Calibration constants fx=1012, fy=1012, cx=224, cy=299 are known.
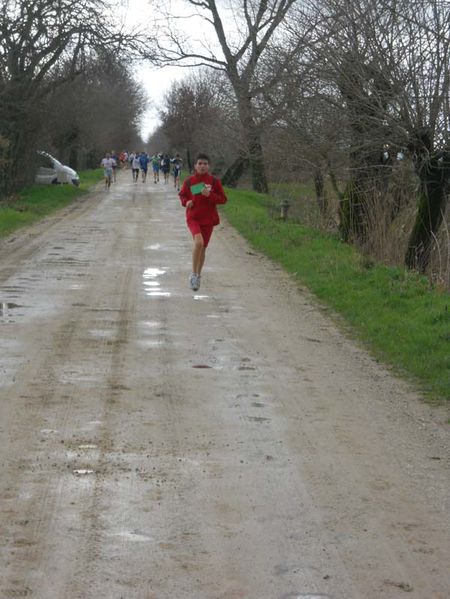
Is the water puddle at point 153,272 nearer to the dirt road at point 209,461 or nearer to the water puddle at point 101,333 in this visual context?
the dirt road at point 209,461

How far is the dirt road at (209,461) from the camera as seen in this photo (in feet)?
14.5

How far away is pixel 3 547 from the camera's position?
458 cm

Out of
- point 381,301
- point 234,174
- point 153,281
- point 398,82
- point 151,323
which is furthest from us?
point 234,174

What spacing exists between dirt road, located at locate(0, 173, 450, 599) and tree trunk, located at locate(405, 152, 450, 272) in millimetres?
5202

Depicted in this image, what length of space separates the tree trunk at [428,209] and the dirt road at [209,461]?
520 cm

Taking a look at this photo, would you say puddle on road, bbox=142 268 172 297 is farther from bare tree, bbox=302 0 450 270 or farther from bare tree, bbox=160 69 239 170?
bare tree, bbox=160 69 239 170

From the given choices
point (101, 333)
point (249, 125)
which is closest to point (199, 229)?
point (101, 333)

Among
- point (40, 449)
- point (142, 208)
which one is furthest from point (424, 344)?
point (142, 208)

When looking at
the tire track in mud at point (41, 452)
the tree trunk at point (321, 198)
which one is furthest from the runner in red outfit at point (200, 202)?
the tree trunk at point (321, 198)

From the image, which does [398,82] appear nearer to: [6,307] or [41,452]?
[6,307]

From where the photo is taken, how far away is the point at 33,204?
32375 millimetres

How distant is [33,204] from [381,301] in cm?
2171

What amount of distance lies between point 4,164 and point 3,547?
3038cm

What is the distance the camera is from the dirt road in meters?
4.41
